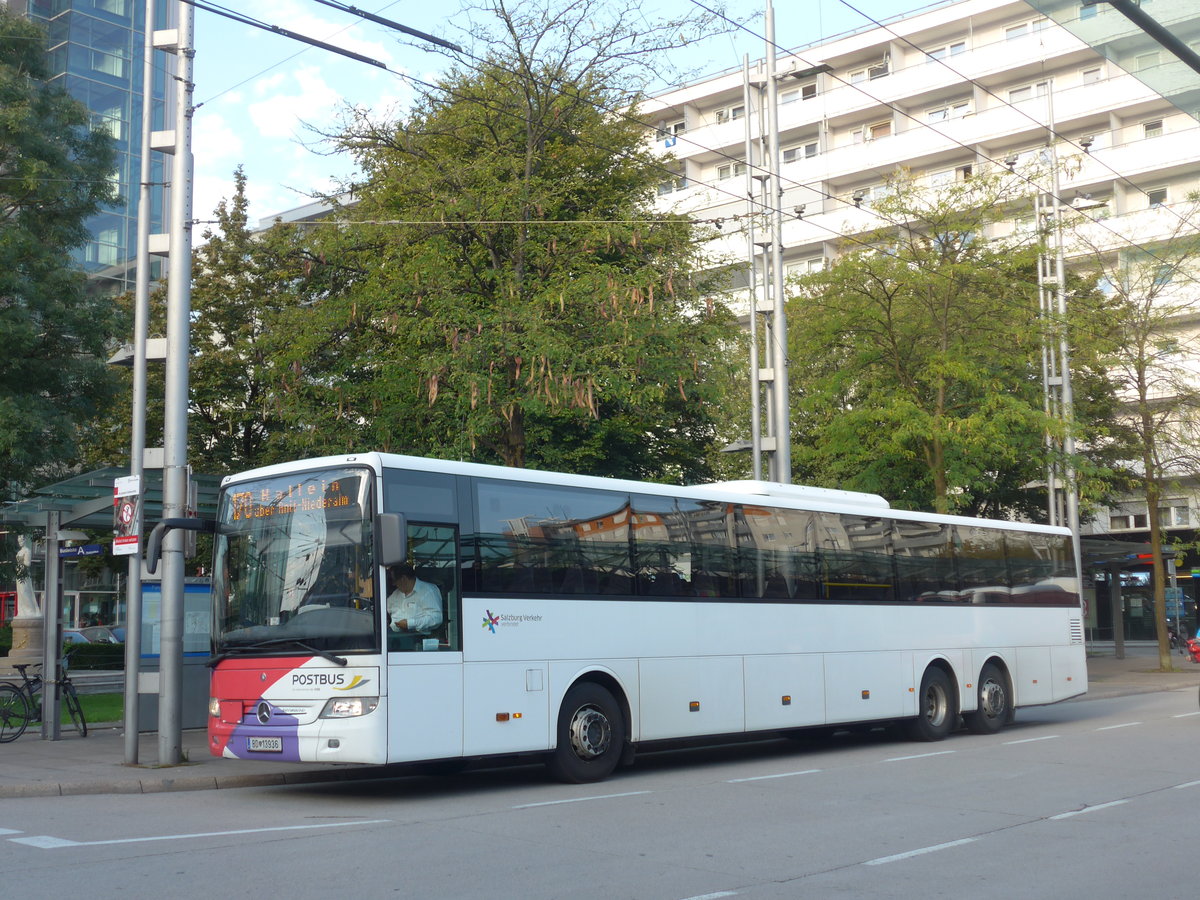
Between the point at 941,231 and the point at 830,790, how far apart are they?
18.1 m

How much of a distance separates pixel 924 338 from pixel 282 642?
1960cm

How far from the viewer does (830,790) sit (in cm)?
1236

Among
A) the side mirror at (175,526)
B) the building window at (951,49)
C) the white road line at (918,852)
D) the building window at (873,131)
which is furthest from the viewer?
the building window at (873,131)

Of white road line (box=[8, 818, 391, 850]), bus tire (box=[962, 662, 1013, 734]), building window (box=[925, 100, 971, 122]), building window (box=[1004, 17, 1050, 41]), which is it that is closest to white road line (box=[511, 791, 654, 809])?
white road line (box=[8, 818, 391, 850])

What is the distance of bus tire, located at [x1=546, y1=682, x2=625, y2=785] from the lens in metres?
13.1

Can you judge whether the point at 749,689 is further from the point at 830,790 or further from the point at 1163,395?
the point at 1163,395

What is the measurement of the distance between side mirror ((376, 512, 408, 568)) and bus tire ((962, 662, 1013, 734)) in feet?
36.8

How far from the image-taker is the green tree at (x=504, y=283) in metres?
19.4

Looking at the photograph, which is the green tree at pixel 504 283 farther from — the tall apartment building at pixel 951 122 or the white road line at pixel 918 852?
the tall apartment building at pixel 951 122

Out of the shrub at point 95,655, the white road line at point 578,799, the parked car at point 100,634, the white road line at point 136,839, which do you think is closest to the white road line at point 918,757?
the white road line at point 578,799

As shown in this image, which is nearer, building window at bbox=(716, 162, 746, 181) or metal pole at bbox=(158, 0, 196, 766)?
metal pole at bbox=(158, 0, 196, 766)

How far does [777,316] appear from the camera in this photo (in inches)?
941

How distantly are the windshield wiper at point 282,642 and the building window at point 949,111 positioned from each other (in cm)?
5213

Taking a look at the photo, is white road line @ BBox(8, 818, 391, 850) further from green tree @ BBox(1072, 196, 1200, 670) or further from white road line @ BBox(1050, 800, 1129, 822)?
green tree @ BBox(1072, 196, 1200, 670)
